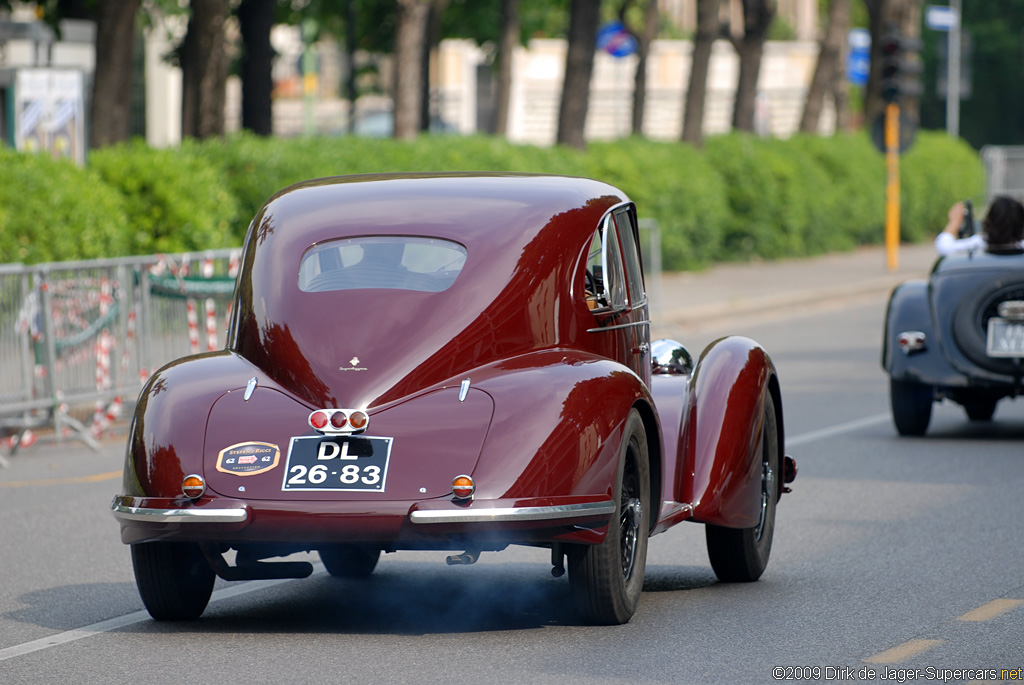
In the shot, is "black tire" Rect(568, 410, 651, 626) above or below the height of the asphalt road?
above

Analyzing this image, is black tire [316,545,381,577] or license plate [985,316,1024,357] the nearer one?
black tire [316,545,381,577]

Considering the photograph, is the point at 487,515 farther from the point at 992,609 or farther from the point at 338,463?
the point at 992,609

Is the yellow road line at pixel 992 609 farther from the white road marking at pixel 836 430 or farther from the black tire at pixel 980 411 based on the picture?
the black tire at pixel 980 411

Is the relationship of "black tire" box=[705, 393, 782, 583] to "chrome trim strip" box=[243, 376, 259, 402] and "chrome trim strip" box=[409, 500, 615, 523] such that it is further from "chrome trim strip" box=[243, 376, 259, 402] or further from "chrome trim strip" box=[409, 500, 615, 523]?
"chrome trim strip" box=[243, 376, 259, 402]

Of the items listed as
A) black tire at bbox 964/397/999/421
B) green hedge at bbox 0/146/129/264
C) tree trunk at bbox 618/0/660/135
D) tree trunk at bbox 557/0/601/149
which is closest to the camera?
black tire at bbox 964/397/999/421

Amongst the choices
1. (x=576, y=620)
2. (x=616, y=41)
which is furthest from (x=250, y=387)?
(x=616, y=41)

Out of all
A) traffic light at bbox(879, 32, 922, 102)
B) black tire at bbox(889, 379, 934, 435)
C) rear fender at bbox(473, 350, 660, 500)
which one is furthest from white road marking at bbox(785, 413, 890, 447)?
traffic light at bbox(879, 32, 922, 102)

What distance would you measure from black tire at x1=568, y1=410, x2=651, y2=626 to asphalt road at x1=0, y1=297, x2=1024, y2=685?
0.35 ft

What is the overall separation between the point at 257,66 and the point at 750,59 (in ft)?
41.6

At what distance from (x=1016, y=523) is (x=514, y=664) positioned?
13.0ft

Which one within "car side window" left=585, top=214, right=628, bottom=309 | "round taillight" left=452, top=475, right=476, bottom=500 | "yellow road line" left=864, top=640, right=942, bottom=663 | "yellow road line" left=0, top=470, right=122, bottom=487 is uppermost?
"car side window" left=585, top=214, right=628, bottom=309

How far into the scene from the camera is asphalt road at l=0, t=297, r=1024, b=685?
233 inches

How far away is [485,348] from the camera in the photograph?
643cm

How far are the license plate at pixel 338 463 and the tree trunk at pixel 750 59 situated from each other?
3032 centimetres
